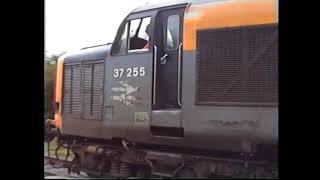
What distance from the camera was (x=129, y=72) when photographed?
3328 millimetres

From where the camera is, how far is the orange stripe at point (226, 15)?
3.01 m

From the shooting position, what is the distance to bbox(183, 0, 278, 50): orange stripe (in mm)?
3012

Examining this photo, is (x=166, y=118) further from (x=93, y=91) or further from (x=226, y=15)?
(x=226, y=15)

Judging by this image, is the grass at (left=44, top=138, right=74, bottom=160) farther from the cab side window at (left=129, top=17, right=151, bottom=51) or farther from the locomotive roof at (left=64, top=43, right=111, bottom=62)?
the cab side window at (left=129, top=17, right=151, bottom=51)

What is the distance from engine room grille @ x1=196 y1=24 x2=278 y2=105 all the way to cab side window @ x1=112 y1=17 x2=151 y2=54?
0.37 metres

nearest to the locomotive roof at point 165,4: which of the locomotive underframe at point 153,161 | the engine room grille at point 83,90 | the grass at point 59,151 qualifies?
the engine room grille at point 83,90

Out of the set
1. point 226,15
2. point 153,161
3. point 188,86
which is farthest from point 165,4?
point 153,161

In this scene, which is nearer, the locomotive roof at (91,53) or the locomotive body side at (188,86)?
the locomotive body side at (188,86)

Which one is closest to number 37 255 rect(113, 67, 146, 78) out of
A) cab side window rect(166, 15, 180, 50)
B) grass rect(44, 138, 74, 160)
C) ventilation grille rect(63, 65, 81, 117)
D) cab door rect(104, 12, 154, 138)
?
cab door rect(104, 12, 154, 138)

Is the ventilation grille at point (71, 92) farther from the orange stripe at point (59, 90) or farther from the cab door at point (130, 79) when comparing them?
the cab door at point (130, 79)
